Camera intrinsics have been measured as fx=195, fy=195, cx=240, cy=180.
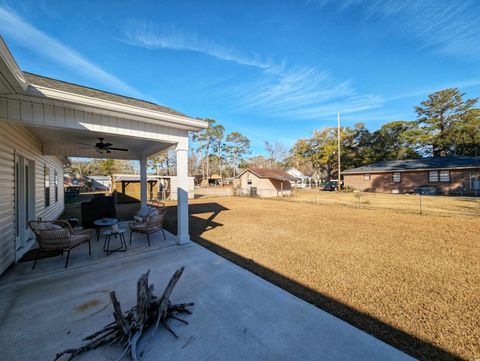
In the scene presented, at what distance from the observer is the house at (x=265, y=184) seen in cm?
2109

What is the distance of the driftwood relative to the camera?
1813 mm

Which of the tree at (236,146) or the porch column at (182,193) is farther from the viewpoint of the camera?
the tree at (236,146)

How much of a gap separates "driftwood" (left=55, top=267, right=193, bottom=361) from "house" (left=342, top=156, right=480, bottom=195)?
23417 millimetres

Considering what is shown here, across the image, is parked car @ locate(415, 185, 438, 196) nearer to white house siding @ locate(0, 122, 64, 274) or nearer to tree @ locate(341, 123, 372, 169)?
tree @ locate(341, 123, 372, 169)

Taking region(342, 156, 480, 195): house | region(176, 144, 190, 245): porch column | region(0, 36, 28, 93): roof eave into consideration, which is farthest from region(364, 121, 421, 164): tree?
region(0, 36, 28, 93): roof eave

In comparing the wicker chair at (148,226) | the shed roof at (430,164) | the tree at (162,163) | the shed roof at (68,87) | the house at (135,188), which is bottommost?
the wicker chair at (148,226)

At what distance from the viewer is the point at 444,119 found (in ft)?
83.7

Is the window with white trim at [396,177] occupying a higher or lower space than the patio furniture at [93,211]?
higher

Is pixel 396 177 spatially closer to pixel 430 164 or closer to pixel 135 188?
pixel 430 164

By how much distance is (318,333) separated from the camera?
2.06 m

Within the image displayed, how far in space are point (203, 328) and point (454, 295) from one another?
140 inches

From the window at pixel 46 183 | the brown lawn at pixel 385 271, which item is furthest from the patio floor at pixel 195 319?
the window at pixel 46 183

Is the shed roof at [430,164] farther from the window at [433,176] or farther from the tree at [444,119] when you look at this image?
the tree at [444,119]

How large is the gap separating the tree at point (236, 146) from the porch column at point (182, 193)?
35.2m
